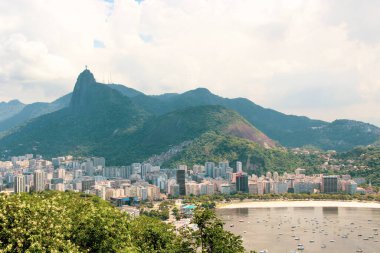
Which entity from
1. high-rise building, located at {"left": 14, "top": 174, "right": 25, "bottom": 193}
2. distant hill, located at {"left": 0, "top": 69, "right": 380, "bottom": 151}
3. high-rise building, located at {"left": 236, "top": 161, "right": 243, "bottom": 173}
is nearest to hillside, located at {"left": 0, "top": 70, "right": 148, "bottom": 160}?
distant hill, located at {"left": 0, "top": 69, "right": 380, "bottom": 151}

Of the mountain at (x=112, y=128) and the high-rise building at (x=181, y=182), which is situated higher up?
the mountain at (x=112, y=128)

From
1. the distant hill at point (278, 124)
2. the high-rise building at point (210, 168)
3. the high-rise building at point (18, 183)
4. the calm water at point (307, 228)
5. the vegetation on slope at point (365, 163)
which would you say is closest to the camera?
the calm water at point (307, 228)

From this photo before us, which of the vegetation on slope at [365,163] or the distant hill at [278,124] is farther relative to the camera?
the distant hill at [278,124]

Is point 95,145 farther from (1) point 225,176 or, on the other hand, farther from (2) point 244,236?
(2) point 244,236

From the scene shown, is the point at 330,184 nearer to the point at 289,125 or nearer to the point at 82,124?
the point at 82,124

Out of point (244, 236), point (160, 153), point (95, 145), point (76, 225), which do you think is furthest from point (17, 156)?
point (76, 225)

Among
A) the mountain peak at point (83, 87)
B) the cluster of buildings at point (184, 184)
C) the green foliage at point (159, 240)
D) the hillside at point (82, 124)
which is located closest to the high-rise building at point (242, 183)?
the cluster of buildings at point (184, 184)

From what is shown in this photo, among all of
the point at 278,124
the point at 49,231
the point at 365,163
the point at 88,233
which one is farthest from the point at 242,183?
the point at 278,124

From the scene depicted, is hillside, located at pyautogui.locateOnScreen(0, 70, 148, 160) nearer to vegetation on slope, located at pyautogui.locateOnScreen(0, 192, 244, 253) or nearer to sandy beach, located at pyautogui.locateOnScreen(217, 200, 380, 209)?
sandy beach, located at pyautogui.locateOnScreen(217, 200, 380, 209)

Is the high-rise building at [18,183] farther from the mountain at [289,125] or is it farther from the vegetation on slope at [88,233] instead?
the mountain at [289,125]
